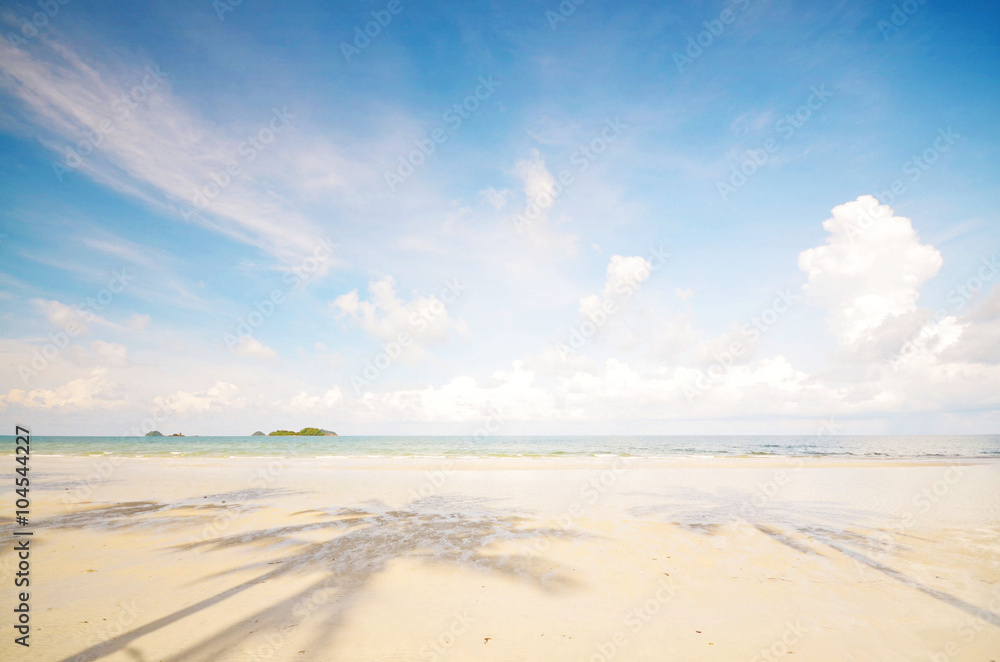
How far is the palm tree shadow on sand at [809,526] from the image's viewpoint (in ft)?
26.6

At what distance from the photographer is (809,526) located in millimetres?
11461

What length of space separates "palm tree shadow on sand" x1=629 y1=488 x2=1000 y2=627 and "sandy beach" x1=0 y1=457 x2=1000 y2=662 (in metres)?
0.08


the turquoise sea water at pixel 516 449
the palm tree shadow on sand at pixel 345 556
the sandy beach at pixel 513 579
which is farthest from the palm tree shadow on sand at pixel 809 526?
the turquoise sea water at pixel 516 449

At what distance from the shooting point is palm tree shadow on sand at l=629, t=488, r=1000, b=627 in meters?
8.10

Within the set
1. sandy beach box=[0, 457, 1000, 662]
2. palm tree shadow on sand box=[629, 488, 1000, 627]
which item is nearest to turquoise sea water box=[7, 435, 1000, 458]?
palm tree shadow on sand box=[629, 488, 1000, 627]

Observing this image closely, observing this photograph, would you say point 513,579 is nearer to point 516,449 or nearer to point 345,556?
point 345,556

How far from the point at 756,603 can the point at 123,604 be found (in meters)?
9.94

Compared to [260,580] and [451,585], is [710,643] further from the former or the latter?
[260,580]

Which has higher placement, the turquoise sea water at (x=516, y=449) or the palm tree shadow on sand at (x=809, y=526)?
the palm tree shadow on sand at (x=809, y=526)

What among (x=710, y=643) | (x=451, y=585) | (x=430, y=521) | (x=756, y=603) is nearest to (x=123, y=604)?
(x=451, y=585)

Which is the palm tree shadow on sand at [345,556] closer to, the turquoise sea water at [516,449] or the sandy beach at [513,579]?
the sandy beach at [513,579]

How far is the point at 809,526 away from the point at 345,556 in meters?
12.5

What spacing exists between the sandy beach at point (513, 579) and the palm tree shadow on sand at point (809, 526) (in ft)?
0.28

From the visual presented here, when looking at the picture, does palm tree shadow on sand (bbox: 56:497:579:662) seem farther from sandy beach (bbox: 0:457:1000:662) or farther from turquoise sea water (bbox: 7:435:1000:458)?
turquoise sea water (bbox: 7:435:1000:458)
